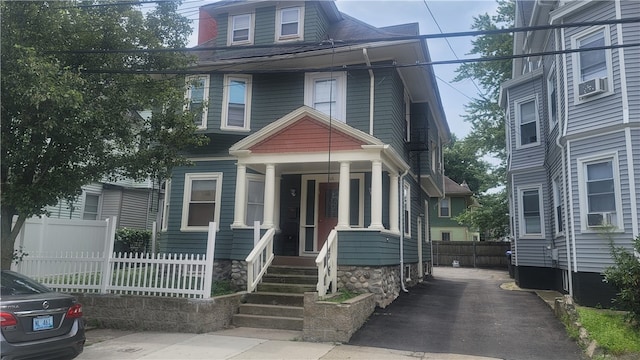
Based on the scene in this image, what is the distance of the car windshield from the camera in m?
5.65

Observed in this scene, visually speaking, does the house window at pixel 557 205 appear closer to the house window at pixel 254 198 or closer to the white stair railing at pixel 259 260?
the white stair railing at pixel 259 260

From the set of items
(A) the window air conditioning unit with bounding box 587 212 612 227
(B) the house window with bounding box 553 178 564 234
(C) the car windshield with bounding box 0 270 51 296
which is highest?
(B) the house window with bounding box 553 178 564 234

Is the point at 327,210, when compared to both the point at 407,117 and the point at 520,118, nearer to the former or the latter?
the point at 407,117

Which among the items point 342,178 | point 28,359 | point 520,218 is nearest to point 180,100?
point 342,178

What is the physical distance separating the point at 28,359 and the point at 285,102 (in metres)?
9.15

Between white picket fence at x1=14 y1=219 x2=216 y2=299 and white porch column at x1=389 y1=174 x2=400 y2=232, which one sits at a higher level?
white porch column at x1=389 y1=174 x2=400 y2=232

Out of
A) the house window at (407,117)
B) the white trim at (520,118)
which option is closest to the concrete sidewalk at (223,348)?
the house window at (407,117)

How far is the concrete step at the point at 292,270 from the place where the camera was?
10.4 m

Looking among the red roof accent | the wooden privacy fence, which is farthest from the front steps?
the wooden privacy fence

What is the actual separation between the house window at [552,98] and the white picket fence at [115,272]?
9.73 meters

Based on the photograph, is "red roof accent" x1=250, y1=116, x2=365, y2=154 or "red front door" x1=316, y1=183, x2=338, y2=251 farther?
"red front door" x1=316, y1=183, x2=338, y2=251

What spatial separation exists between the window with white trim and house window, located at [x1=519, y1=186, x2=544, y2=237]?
5.40 feet

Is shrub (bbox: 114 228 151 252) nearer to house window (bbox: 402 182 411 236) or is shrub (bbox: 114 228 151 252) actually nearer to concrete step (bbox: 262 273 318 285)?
concrete step (bbox: 262 273 318 285)

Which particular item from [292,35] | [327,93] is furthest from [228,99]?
[327,93]
